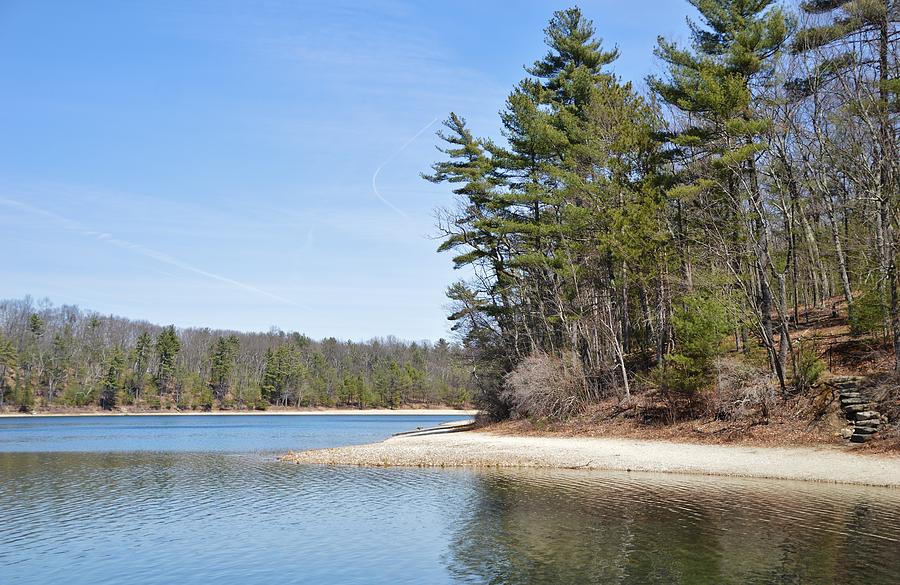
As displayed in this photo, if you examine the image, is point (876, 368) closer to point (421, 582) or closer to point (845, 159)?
point (845, 159)

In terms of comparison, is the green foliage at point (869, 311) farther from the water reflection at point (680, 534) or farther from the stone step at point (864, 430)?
the water reflection at point (680, 534)

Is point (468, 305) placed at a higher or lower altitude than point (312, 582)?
higher

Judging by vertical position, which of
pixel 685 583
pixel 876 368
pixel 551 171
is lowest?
pixel 685 583

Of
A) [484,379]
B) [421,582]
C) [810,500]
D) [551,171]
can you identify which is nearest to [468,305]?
[484,379]

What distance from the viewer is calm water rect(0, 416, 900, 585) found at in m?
12.0

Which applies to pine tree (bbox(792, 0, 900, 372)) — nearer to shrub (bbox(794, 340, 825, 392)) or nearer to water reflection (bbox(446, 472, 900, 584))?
shrub (bbox(794, 340, 825, 392))

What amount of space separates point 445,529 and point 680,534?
5.24 meters

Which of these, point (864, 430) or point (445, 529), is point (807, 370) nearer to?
point (864, 430)

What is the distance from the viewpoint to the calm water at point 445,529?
Result: 12.0 m

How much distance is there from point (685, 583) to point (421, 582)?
4395mm

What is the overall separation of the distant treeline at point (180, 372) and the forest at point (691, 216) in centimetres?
6743

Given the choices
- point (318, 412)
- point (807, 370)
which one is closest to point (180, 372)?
point (318, 412)

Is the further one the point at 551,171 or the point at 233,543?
the point at 551,171

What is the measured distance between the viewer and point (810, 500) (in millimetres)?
17719
